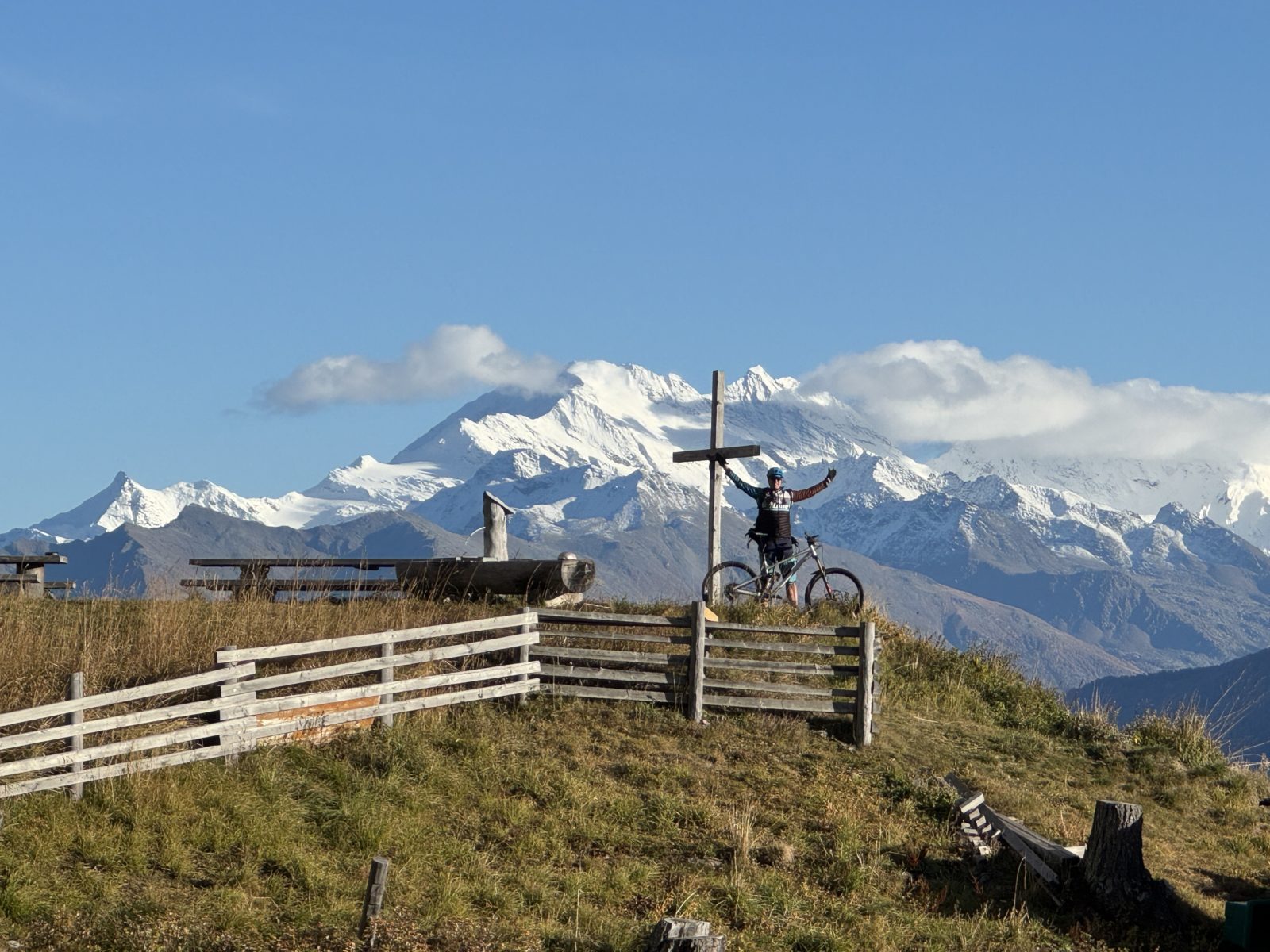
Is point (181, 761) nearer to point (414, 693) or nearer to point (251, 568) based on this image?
point (414, 693)

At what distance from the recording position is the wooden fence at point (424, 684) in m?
15.9

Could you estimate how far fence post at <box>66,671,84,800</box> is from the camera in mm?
15469

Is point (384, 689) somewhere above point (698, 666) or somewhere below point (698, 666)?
below

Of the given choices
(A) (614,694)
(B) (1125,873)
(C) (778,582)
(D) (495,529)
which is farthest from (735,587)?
(B) (1125,873)

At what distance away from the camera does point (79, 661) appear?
61.5ft

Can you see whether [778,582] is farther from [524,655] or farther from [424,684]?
[424,684]

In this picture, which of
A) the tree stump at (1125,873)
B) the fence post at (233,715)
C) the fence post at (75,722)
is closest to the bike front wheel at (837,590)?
the tree stump at (1125,873)

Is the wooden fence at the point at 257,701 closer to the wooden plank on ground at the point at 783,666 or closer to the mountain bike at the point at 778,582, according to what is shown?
the wooden plank on ground at the point at 783,666

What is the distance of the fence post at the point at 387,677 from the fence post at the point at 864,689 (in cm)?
655

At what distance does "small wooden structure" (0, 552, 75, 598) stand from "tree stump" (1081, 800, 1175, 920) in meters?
19.1

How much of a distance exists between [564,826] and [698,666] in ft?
17.7

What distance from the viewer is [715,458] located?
92.2 ft

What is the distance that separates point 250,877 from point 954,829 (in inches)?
329

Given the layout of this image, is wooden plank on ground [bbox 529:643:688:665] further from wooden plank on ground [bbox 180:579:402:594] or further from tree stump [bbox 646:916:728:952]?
tree stump [bbox 646:916:728:952]
